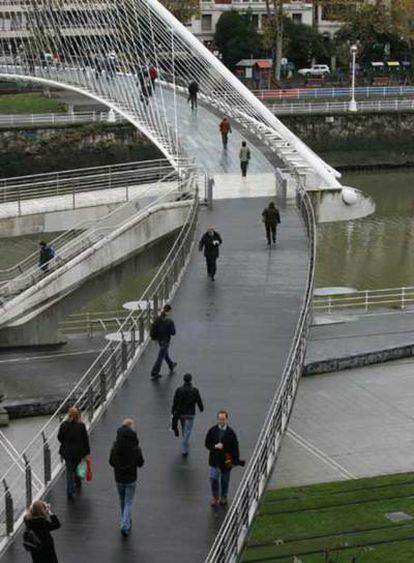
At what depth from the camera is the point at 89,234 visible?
97.0 ft

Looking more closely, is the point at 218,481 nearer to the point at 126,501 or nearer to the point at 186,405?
the point at 126,501

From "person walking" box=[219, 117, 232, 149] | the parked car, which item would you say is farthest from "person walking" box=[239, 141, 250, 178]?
the parked car

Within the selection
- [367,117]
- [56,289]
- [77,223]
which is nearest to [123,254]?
[56,289]

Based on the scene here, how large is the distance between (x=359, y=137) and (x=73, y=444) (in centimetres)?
4917

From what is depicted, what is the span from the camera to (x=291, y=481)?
21.1 metres

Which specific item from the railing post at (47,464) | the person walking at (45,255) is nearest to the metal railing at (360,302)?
the person walking at (45,255)

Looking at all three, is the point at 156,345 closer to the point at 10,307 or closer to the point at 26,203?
the point at 10,307

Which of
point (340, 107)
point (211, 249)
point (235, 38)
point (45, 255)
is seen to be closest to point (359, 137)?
point (340, 107)

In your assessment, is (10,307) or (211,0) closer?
(10,307)

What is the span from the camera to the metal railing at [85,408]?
14938mm

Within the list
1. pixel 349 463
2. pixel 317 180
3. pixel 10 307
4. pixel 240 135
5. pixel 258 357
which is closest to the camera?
pixel 258 357

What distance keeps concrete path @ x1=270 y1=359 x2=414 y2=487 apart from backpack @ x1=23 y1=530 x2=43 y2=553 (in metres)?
8.27

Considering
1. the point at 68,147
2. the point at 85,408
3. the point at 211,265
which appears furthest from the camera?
the point at 68,147

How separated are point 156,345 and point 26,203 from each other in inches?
596
